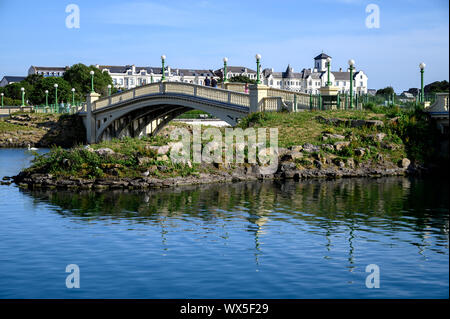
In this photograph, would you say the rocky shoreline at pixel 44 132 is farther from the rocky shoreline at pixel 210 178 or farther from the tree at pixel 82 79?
the tree at pixel 82 79

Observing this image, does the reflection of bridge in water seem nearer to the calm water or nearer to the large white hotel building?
the calm water

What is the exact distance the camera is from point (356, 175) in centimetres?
3384

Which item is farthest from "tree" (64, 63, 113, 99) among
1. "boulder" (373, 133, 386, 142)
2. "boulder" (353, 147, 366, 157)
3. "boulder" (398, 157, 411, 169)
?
"boulder" (398, 157, 411, 169)

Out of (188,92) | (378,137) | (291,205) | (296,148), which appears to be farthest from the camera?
(188,92)

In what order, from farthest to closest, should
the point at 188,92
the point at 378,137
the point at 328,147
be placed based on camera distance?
the point at 188,92, the point at 378,137, the point at 328,147

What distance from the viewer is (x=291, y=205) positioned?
79.7 ft

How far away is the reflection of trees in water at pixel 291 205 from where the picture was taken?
67.0 ft

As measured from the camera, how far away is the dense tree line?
11338 cm

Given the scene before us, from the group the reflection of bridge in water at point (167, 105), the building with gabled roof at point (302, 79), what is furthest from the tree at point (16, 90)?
the building with gabled roof at point (302, 79)

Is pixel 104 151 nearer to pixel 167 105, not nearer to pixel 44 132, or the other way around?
pixel 167 105

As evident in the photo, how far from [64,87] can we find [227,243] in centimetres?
10192

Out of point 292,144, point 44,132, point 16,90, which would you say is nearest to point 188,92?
point 292,144

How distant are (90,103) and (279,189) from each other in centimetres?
3801

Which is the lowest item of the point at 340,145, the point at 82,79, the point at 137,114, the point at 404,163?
the point at 404,163
